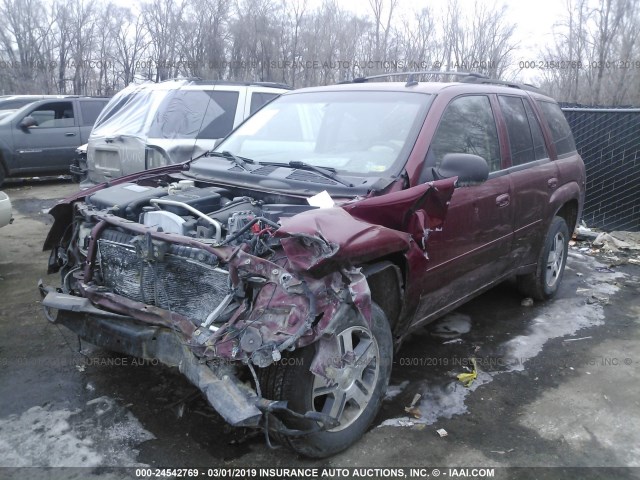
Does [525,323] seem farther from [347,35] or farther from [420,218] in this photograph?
[347,35]

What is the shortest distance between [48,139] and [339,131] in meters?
9.46

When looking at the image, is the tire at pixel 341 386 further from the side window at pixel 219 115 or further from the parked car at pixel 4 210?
the side window at pixel 219 115

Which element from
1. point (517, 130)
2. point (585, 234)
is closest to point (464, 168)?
point (517, 130)

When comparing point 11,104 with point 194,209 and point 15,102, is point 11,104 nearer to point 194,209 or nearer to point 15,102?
point 15,102

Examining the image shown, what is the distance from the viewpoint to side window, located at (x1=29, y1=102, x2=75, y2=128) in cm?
1142

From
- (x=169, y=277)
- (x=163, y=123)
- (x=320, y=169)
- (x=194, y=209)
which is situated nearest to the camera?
(x=169, y=277)

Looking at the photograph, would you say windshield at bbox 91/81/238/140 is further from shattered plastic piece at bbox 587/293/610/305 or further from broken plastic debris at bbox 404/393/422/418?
shattered plastic piece at bbox 587/293/610/305

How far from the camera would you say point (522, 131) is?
461cm

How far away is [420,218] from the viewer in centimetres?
320

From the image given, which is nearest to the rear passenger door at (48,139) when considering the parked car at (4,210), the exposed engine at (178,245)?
the parked car at (4,210)

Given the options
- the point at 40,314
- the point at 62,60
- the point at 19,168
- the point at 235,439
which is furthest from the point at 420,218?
the point at 62,60

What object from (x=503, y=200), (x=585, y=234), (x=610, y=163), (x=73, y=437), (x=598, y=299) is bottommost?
(x=73, y=437)

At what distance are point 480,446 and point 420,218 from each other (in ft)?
4.30

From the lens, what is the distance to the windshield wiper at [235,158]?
390cm
